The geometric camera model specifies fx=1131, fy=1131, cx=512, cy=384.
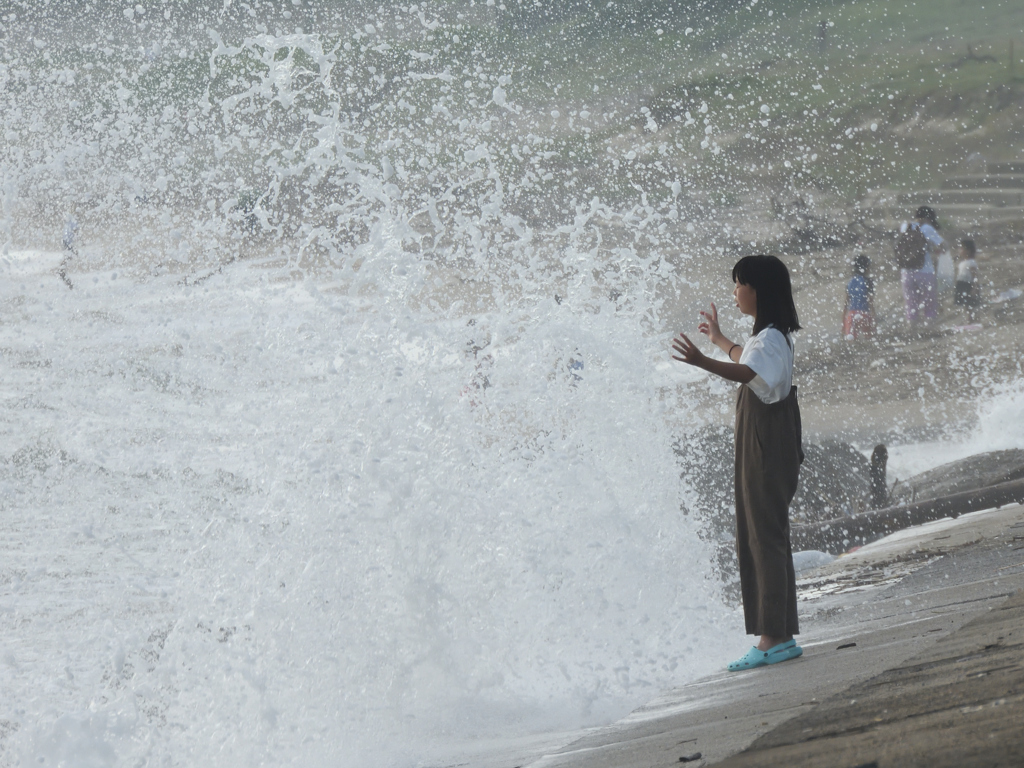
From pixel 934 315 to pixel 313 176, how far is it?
1592 cm

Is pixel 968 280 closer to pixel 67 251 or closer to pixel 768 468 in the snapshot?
pixel 67 251

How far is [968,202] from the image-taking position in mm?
23125

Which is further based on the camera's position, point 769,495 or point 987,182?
point 987,182

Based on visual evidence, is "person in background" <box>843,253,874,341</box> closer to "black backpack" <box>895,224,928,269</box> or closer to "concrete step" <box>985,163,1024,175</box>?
"black backpack" <box>895,224,928,269</box>

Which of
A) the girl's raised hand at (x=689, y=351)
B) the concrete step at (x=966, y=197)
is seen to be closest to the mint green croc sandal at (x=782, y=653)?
the girl's raised hand at (x=689, y=351)

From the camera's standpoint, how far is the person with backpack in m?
18.9

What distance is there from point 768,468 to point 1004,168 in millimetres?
22693

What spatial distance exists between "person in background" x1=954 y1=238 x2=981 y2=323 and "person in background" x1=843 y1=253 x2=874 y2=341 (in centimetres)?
151

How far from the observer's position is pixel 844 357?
61.7 feet

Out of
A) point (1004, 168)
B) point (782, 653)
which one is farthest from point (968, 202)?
point (782, 653)

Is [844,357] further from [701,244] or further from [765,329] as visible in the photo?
[765,329]

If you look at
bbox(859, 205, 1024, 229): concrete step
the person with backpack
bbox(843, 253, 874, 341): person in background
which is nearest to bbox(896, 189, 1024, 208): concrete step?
bbox(859, 205, 1024, 229): concrete step

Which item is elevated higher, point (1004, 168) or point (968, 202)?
point (1004, 168)

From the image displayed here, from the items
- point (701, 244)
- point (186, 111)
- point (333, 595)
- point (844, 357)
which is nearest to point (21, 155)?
point (186, 111)
